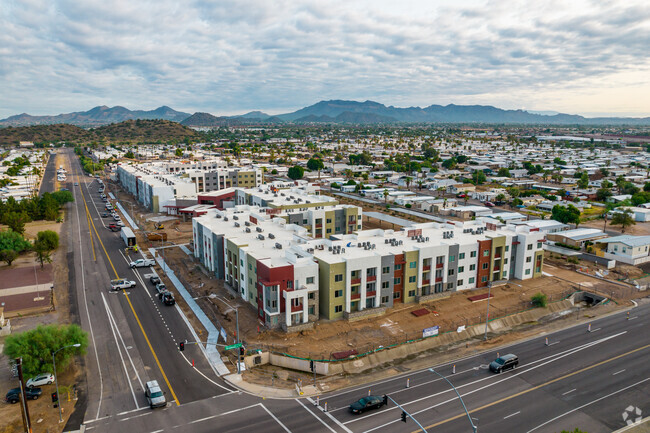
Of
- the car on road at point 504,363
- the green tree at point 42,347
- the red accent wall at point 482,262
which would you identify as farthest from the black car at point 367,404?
the red accent wall at point 482,262

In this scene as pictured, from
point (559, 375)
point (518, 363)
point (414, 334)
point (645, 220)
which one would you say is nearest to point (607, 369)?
point (559, 375)

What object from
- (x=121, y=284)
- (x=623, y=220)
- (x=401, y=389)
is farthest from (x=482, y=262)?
(x=623, y=220)

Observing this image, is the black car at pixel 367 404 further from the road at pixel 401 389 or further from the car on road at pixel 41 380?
the car on road at pixel 41 380

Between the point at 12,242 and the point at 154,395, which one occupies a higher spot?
the point at 12,242

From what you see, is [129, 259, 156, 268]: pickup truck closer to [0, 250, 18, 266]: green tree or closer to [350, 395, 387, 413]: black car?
[0, 250, 18, 266]: green tree

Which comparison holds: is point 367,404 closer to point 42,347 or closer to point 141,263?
point 42,347

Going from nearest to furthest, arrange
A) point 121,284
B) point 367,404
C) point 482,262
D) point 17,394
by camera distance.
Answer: point 367,404 → point 17,394 → point 121,284 → point 482,262
